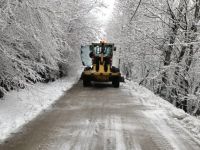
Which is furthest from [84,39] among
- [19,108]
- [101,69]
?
[19,108]

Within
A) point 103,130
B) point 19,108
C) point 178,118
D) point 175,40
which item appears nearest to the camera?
point 103,130

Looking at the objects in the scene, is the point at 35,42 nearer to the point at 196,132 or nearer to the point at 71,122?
the point at 71,122

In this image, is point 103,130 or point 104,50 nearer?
point 103,130

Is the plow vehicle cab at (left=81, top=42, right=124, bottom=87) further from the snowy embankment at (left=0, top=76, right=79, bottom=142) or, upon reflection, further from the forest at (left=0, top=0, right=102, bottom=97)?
the forest at (left=0, top=0, right=102, bottom=97)

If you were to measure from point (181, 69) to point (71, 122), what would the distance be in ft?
32.4

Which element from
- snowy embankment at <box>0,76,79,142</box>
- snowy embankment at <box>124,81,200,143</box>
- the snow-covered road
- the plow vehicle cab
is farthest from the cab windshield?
the snow-covered road

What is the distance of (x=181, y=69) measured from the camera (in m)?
19.0

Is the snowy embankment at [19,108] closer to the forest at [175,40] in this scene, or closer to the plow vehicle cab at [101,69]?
the plow vehicle cab at [101,69]

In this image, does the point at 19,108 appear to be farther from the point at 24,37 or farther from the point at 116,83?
the point at 116,83

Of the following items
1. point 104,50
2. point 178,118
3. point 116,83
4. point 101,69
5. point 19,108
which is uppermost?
point 104,50

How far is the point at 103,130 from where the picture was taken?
9.47 metres

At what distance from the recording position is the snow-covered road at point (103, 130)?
26.2ft

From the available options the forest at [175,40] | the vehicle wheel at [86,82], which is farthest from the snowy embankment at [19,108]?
the forest at [175,40]

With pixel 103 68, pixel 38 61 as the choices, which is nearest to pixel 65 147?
pixel 38 61
